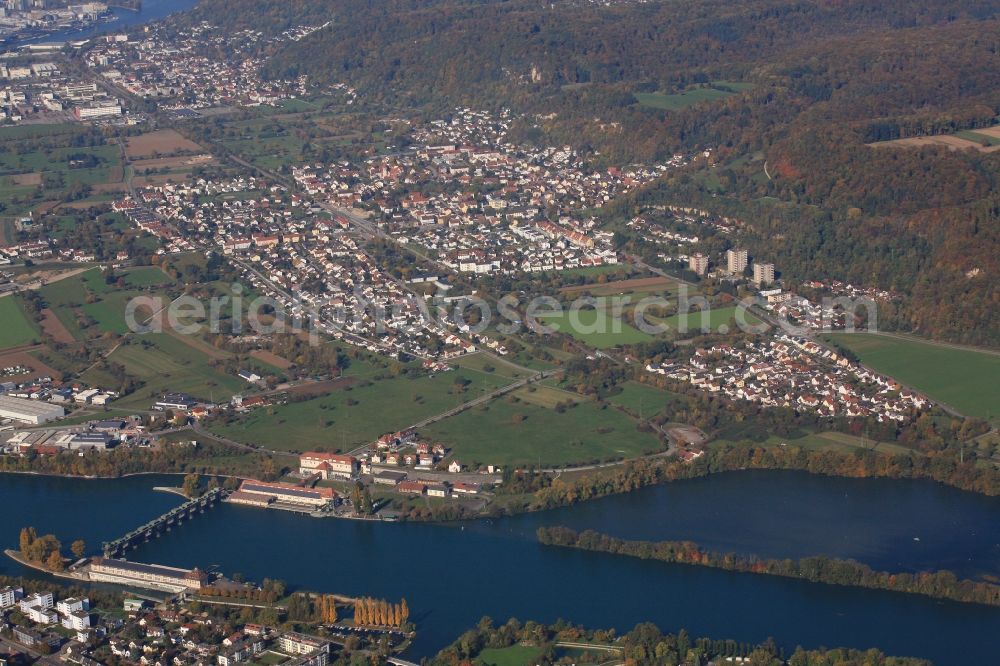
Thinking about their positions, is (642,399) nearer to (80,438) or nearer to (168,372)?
(168,372)

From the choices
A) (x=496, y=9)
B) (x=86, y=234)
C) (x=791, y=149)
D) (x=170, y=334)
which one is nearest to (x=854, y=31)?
(x=496, y=9)

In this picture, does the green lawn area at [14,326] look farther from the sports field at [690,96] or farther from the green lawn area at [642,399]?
the sports field at [690,96]

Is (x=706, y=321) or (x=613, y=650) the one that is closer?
(x=613, y=650)

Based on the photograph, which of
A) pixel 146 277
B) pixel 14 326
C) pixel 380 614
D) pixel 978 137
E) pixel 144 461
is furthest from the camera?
pixel 978 137

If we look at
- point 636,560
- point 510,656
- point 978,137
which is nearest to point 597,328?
point 636,560

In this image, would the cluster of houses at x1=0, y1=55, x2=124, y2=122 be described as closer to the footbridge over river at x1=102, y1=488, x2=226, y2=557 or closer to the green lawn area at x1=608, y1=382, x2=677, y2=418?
the green lawn area at x1=608, y1=382, x2=677, y2=418

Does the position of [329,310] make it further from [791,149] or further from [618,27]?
[618,27]

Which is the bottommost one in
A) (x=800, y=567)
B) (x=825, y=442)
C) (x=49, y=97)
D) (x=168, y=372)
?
(x=825, y=442)
